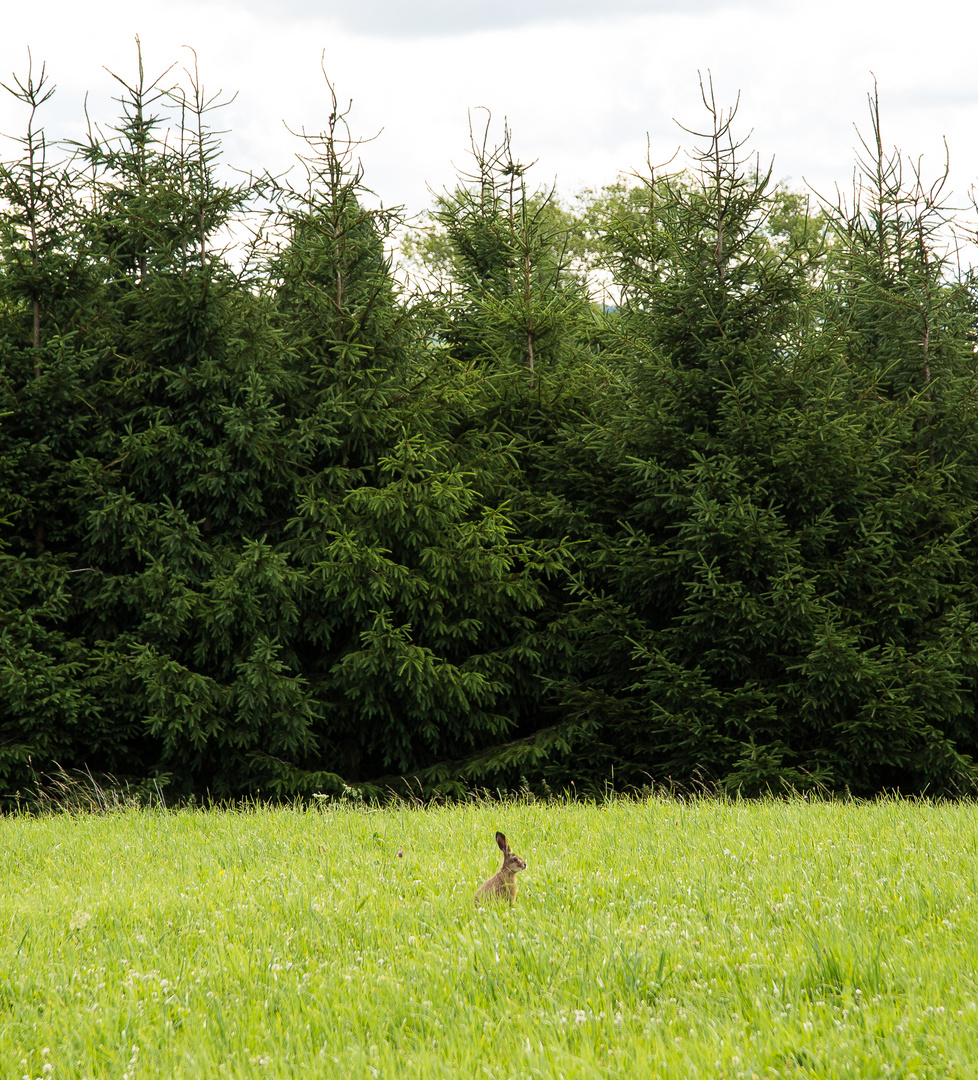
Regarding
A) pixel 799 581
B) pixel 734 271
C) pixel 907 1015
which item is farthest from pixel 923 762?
pixel 907 1015

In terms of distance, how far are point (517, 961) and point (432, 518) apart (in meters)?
7.23

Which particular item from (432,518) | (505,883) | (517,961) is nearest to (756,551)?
(432,518)

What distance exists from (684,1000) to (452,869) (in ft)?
8.09

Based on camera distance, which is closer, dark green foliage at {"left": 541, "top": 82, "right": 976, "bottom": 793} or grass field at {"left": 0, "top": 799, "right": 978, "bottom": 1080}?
grass field at {"left": 0, "top": 799, "right": 978, "bottom": 1080}

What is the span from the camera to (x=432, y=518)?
1061 cm

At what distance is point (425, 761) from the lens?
454 inches

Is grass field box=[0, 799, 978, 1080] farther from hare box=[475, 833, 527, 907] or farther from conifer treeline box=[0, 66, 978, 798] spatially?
conifer treeline box=[0, 66, 978, 798]

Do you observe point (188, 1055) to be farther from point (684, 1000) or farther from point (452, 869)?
point (452, 869)

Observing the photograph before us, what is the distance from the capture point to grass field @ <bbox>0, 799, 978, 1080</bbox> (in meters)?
2.91

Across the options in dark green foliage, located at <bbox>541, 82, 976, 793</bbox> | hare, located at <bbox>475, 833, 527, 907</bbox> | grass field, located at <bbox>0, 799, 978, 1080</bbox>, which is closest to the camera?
grass field, located at <bbox>0, 799, 978, 1080</bbox>

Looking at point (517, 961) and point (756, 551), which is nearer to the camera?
point (517, 961)

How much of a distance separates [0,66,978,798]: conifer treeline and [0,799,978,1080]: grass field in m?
3.98

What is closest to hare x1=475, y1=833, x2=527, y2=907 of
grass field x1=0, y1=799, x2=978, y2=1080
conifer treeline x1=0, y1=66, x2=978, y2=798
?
grass field x1=0, y1=799, x2=978, y2=1080

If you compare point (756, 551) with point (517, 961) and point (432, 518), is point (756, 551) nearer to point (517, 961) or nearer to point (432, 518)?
point (432, 518)
